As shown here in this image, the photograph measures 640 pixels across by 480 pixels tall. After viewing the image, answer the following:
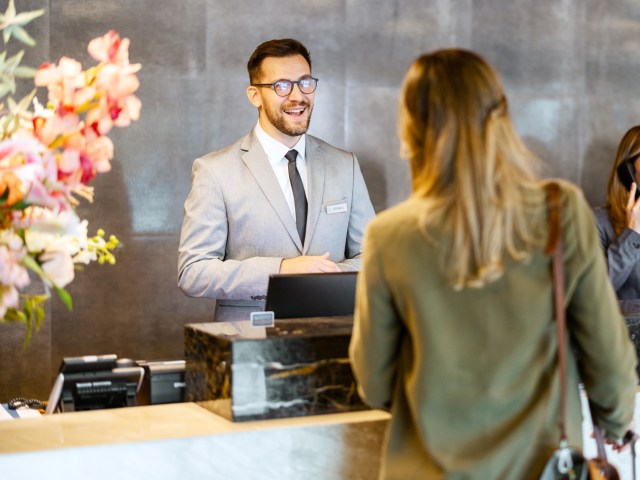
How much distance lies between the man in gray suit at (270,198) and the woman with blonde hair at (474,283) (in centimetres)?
187

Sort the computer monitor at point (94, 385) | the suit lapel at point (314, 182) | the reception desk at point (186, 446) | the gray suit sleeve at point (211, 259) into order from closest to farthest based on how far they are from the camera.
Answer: the reception desk at point (186, 446) → the computer monitor at point (94, 385) → the gray suit sleeve at point (211, 259) → the suit lapel at point (314, 182)

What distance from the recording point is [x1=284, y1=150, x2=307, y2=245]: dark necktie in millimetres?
3779

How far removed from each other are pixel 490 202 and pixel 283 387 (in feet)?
2.87

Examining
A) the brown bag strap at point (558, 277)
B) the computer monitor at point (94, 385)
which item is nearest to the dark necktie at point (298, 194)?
the computer monitor at point (94, 385)

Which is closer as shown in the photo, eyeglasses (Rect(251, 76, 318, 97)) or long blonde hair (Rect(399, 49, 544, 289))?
long blonde hair (Rect(399, 49, 544, 289))

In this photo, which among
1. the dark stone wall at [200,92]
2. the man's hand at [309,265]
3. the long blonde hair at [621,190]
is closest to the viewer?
the man's hand at [309,265]

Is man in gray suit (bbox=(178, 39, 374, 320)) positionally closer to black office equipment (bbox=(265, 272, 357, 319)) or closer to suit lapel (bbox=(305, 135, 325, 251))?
suit lapel (bbox=(305, 135, 325, 251))

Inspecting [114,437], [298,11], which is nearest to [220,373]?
[114,437]

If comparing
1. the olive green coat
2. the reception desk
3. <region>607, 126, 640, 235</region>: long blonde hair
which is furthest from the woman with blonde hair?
<region>607, 126, 640, 235</region>: long blonde hair

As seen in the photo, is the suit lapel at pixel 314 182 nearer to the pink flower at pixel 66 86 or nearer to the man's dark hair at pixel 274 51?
the man's dark hair at pixel 274 51

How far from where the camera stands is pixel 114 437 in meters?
2.15

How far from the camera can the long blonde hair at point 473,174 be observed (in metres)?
1.64

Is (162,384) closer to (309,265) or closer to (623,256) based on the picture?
(309,265)

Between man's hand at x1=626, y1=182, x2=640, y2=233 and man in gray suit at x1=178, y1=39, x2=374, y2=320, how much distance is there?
1.35m
